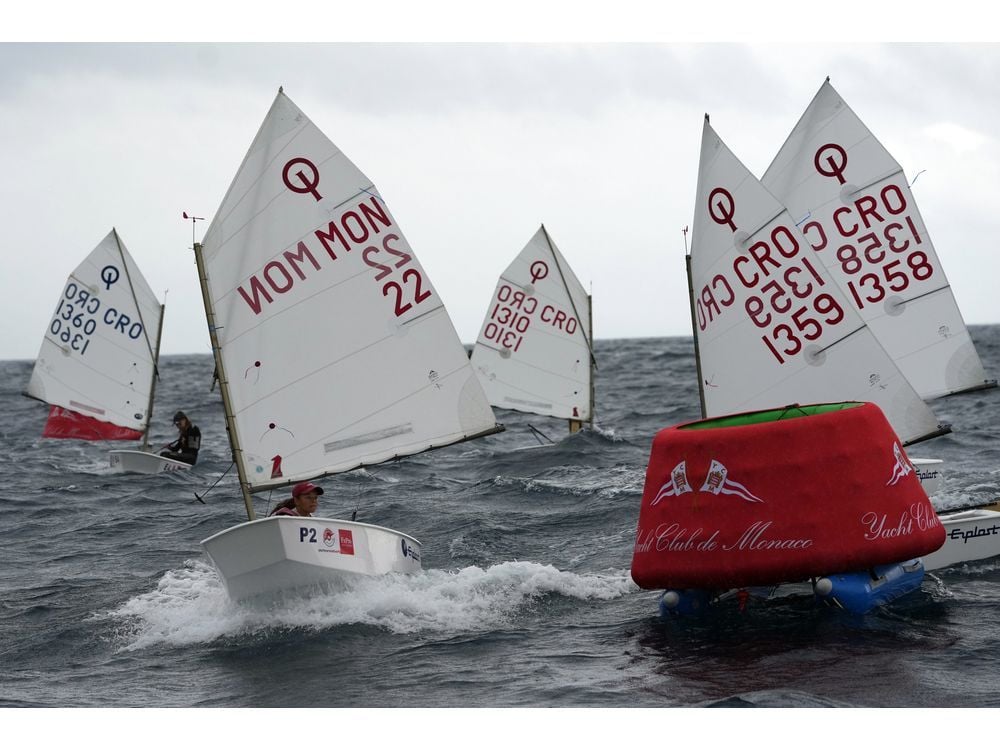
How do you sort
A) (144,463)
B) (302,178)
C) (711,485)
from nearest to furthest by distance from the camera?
(711,485) → (302,178) → (144,463)

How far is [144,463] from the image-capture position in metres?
23.8

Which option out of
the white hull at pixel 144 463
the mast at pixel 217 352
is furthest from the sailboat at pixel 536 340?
the mast at pixel 217 352

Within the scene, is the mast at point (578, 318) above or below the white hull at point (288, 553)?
above

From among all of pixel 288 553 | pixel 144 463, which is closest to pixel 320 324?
pixel 288 553

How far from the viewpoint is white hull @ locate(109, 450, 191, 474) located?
2364 cm

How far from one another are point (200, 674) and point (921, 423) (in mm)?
8892

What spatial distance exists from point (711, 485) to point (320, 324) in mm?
4393

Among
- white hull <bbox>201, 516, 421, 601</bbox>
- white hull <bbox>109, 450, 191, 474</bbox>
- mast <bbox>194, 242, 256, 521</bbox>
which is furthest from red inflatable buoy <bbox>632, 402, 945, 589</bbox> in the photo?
white hull <bbox>109, 450, 191, 474</bbox>

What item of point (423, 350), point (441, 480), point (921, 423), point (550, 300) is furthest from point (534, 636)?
point (550, 300)

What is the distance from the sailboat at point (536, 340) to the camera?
90.3 ft

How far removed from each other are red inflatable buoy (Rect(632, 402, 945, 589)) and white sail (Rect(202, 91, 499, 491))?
120 inches

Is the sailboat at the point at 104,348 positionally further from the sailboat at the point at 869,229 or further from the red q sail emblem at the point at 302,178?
the sailboat at the point at 869,229

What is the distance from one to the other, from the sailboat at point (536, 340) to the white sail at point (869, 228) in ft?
36.8

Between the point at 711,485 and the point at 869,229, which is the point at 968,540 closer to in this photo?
the point at 711,485
